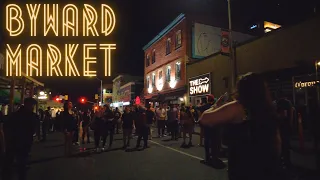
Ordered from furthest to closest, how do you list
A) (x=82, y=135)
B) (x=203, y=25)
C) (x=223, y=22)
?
(x=223, y=22) < (x=203, y=25) < (x=82, y=135)

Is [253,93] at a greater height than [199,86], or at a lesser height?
lesser

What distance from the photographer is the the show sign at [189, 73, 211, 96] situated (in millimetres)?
22469

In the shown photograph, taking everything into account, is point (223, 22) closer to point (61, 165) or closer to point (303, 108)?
point (303, 108)

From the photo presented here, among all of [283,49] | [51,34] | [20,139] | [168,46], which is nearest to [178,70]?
[168,46]

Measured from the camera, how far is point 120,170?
7.65 meters

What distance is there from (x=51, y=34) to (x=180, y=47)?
21.7m

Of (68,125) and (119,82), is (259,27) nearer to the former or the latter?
(68,125)

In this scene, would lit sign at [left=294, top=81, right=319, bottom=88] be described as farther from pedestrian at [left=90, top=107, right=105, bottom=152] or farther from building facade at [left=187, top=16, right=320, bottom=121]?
pedestrian at [left=90, top=107, right=105, bottom=152]

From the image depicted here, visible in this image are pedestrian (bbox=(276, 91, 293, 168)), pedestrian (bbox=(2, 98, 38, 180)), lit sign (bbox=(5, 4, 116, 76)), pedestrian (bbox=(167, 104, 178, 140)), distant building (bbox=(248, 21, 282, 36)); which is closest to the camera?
pedestrian (bbox=(2, 98, 38, 180))

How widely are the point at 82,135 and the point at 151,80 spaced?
23482 millimetres

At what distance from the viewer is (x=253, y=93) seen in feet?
7.59

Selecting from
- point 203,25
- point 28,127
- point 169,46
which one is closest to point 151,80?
point 169,46

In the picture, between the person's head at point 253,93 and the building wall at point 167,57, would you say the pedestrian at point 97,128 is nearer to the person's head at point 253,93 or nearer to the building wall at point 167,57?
the person's head at point 253,93

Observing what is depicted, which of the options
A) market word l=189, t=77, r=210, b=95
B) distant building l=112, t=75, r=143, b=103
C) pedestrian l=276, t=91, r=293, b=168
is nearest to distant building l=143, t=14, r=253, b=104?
market word l=189, t=77, r=210, b=95
